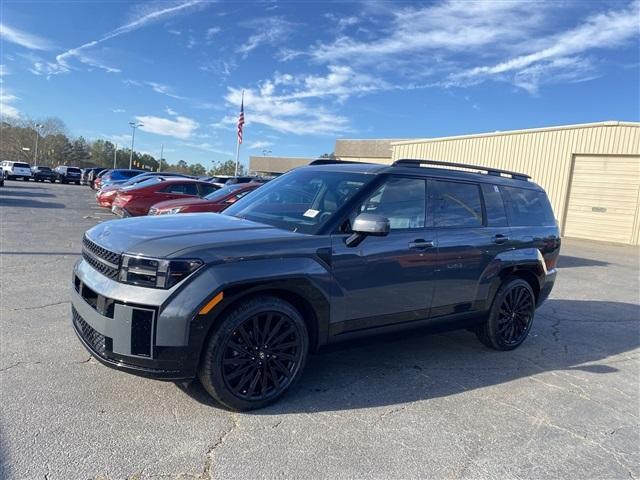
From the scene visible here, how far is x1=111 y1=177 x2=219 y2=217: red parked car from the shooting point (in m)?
13.2

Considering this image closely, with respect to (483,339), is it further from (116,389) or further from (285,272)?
(116,389)

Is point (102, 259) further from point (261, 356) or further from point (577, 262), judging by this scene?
point (577, 262)

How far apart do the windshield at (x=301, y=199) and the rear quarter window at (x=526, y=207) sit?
6.70 ft

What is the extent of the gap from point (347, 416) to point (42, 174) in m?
49.0

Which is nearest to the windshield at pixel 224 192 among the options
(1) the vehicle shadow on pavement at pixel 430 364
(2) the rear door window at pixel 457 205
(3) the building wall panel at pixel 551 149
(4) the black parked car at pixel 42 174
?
(1) the vehicle shadow on pavement at pixel 430 364

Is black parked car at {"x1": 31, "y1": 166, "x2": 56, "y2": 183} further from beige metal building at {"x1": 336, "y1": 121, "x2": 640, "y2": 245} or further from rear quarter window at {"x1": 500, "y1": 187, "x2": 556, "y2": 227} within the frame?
rear quarter window at {"x1": 500, "y1": 187, "x2": 556, "y2": 227}

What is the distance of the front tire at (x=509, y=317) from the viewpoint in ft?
16.6

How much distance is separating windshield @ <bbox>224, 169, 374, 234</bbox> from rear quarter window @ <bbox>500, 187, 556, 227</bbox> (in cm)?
204

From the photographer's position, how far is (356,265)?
374cm

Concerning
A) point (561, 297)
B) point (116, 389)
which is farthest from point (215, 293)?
point (561, 297)

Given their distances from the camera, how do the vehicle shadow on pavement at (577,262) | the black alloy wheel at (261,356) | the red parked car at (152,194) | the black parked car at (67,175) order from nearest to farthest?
the black alloy wheel at (261,356) → the vehicle shadow on pavement at (577,262) → the red parked car at (152,194) → the black parked car at (67,175)

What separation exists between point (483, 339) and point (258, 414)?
2.86 metres

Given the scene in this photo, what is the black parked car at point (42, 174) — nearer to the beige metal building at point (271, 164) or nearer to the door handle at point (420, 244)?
the beige metal building at point (271, 164)

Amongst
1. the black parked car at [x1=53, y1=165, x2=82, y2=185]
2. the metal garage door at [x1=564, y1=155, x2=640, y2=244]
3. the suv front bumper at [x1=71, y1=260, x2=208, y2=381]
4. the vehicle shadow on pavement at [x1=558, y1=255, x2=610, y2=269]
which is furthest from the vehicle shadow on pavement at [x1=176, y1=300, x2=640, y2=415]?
the black parked car at [x1=53, y1=165, x2=82, y2=185]
